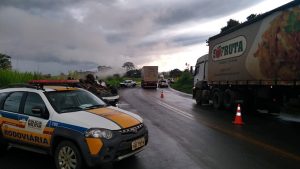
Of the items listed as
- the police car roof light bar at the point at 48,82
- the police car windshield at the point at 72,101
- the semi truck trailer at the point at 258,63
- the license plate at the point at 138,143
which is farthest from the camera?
the semi truck trailer at the point at 258,63

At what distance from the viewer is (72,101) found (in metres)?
7.00

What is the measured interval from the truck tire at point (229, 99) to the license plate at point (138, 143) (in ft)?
39.0

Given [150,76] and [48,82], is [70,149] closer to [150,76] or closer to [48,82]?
[48,82]

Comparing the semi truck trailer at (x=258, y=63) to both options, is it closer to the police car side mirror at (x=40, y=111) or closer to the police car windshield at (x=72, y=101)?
the police car windshield at (x=72, y=101)

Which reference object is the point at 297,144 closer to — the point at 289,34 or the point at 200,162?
the point at 200,162

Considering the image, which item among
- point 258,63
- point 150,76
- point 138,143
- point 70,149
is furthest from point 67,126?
point 150,76

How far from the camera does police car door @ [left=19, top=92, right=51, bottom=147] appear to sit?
6261mm

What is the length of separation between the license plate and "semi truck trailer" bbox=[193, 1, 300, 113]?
26.5 feet

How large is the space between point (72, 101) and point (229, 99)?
12.6 m

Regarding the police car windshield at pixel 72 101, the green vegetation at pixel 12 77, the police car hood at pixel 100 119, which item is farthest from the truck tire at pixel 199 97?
the police car hood at pixel 100 119

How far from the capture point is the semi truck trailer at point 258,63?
12725mm

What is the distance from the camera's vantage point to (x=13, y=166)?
659 cm

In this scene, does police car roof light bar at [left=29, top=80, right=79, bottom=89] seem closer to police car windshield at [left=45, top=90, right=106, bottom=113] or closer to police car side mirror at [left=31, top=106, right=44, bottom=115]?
police car windshield at [left=45, top=90, right=106, bottom=113]

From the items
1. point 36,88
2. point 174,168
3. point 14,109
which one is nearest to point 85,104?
point 36,88
